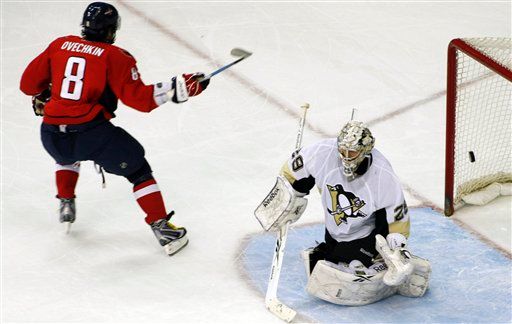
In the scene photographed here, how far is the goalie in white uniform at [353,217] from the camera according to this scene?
404 cm

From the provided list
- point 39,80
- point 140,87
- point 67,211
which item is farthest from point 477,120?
point 39,80

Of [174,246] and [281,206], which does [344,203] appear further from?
[174,246]

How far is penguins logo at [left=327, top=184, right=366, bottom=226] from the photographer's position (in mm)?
4133

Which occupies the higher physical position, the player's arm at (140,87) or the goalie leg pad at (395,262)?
the player's arm at (140,87)

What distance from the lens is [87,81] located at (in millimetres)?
4348

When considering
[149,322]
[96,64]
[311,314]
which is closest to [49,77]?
[96,64]

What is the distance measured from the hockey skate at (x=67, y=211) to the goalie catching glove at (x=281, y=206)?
2.60 feet

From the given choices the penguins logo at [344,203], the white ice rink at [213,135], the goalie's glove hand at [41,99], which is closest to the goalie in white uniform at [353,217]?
the penguins logo at [344,203]

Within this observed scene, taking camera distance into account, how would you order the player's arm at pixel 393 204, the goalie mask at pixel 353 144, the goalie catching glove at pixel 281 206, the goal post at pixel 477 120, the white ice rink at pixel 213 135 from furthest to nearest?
1. the goal post at pixel 477 120
2. the white ice rink at pixel 213 135
3. the goalie catching glove at pixel 281 206
4. the player's arm at pixel 393 204
5. the goalie mask at pixel 353 144

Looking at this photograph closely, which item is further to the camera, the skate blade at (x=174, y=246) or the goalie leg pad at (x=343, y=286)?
the skate blade at (x=174, y=246)

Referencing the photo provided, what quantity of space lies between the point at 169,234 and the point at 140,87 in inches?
24.1

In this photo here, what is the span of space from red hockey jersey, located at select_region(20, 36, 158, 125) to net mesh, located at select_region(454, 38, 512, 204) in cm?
140

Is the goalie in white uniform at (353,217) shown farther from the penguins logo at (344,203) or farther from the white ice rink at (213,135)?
the white ice rink at (213,135)

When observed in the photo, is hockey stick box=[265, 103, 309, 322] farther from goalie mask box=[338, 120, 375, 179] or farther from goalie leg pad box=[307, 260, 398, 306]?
goalie mask box=[338, 120, 375, 179]
